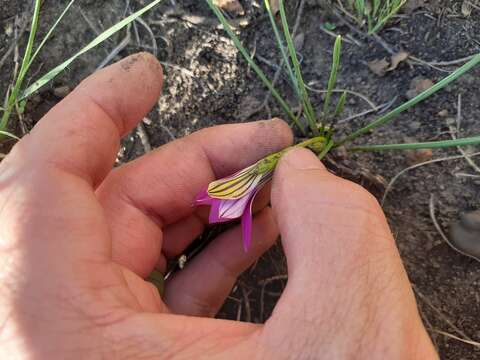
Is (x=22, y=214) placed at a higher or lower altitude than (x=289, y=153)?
higher

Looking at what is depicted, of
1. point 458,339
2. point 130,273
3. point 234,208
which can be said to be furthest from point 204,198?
point 458,339

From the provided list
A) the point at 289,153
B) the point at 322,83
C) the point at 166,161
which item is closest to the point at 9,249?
the point at 166,161

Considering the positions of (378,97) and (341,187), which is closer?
(341,187)

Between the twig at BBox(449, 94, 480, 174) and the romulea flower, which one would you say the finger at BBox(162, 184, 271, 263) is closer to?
the romulea flower

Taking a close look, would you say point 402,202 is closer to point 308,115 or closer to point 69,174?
point 308,115

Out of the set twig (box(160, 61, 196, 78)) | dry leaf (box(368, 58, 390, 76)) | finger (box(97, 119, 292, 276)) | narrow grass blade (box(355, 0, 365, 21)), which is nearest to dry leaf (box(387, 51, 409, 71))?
dry leaf (box(368, 58, 390, 76))

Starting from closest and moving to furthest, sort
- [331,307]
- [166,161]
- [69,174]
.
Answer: [331,307]
[69,174]
[166,161]

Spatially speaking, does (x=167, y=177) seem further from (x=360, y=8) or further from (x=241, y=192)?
(x=360, y=8)

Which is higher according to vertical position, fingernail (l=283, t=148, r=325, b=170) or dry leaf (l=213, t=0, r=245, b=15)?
dry leaf (l=213, t=0, r=245, b=15)
